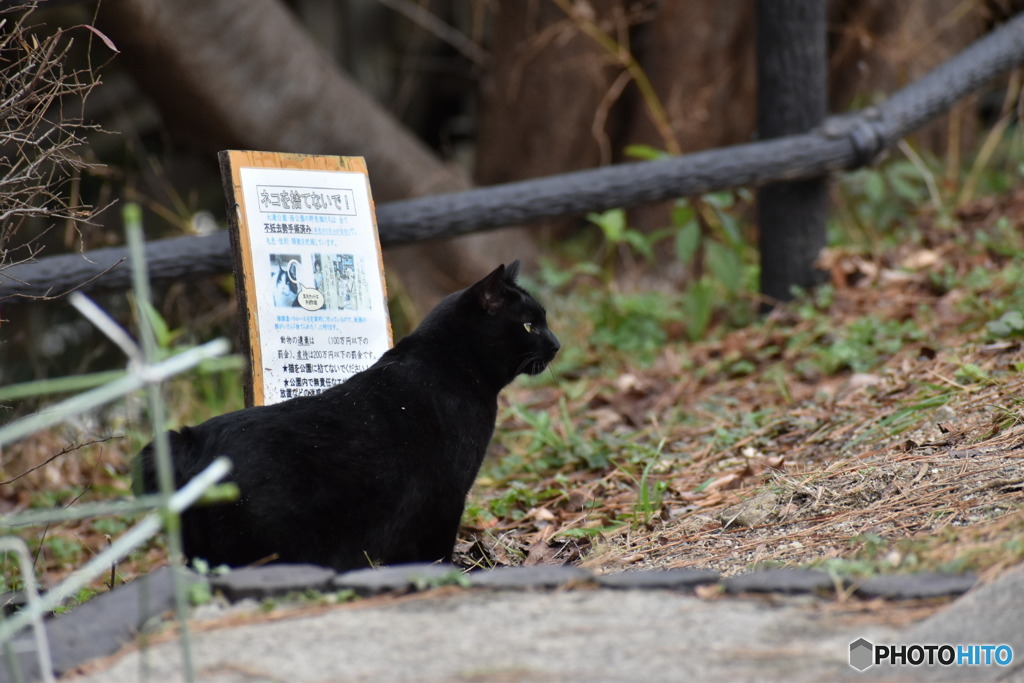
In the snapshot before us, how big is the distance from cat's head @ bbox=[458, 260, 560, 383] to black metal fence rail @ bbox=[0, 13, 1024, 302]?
1.30m

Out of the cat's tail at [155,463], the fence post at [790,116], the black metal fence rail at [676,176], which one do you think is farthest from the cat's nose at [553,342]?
the fence post at [790,116]

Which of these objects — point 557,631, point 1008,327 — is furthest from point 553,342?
point 1008,327

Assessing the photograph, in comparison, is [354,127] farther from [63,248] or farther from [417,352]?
[417,352]

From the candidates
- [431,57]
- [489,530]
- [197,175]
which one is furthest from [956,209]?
[197,175]

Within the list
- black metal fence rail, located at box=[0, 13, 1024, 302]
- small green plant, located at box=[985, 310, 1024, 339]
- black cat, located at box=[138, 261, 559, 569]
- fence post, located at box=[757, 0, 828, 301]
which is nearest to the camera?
black cat, located at box=[138, 261, 559, 569]

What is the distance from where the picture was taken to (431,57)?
26.5 ft

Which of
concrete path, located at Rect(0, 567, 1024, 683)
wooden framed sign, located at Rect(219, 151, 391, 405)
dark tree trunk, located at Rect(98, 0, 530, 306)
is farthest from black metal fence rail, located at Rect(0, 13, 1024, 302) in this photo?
concrete path, located at Rect(0, 567, 1024, 683)

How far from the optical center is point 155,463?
2201mm

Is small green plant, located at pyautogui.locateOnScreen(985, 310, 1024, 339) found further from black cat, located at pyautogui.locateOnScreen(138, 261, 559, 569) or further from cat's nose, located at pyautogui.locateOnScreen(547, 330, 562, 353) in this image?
black cat, located at pyautogui.locateOnScreen(138, 261, 559, 569)

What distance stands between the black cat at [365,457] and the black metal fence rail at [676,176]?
1.39m

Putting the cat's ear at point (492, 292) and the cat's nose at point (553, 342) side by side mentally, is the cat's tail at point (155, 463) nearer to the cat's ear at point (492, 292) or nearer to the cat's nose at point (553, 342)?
the cat's ear at point (492, 292)

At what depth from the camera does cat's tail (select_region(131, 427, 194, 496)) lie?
2.21 metres

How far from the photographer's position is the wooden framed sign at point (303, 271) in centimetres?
287

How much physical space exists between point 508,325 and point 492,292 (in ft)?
0.34
